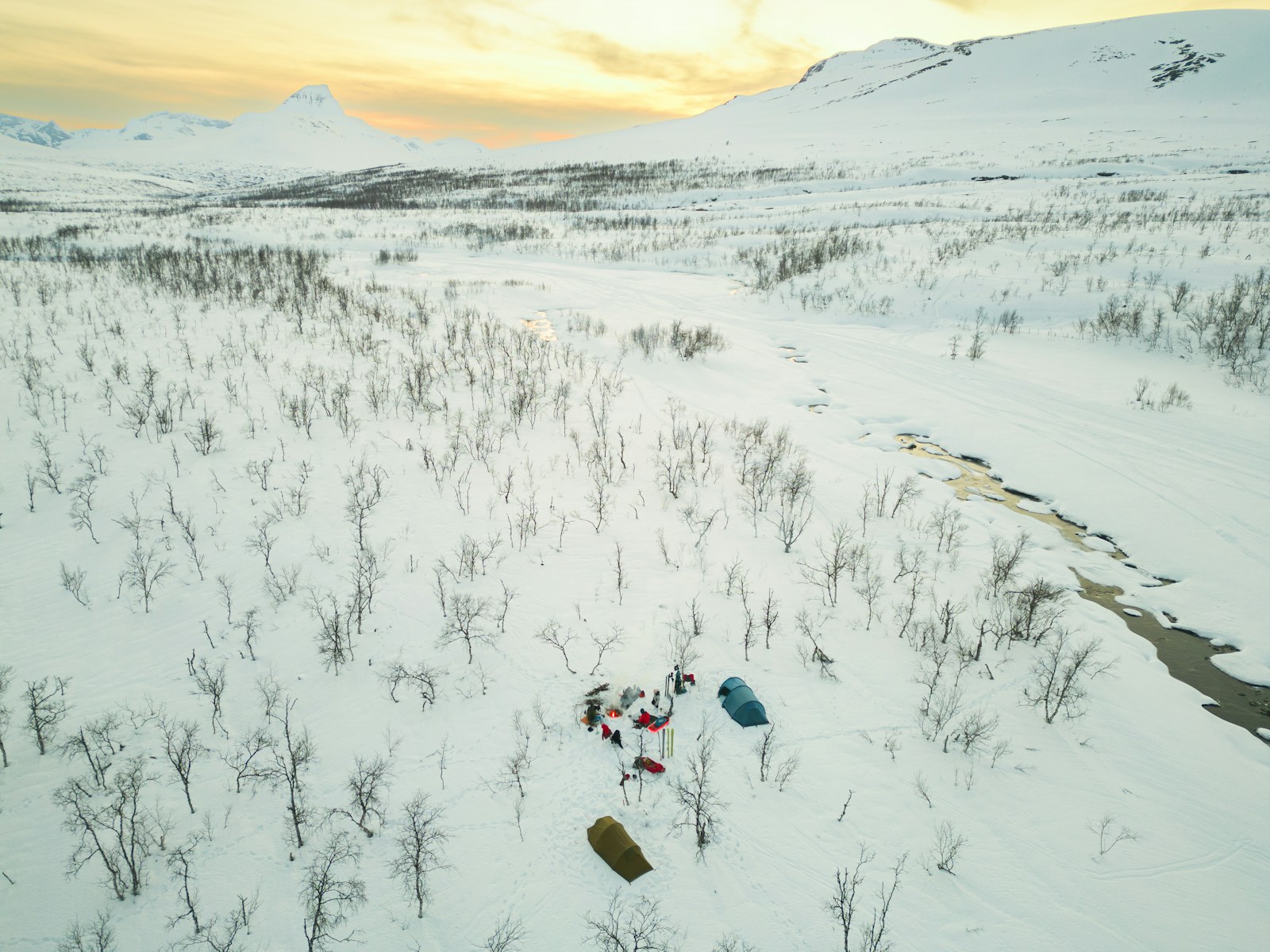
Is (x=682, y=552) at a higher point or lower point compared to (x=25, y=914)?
higher

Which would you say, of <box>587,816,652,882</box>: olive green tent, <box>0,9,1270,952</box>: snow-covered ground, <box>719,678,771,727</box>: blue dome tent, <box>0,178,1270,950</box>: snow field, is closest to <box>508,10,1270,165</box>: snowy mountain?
<box>0,9,1270,952</box>: snow-covered ground

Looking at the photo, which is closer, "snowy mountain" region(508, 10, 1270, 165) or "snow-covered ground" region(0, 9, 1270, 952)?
"snow-covered ground" region(0, 9, 1270, 952)

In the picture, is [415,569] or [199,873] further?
[415,569]

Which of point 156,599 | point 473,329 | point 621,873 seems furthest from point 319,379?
point 621,873

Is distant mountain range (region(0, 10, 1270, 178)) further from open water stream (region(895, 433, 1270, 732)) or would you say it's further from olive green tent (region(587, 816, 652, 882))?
olive green tent (region(587, 816, 652, 882))

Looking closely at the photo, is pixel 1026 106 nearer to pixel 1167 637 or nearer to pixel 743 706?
pixel 1167 637

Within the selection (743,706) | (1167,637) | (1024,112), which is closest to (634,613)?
(743,706)

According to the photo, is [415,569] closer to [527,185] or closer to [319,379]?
[319,379]
